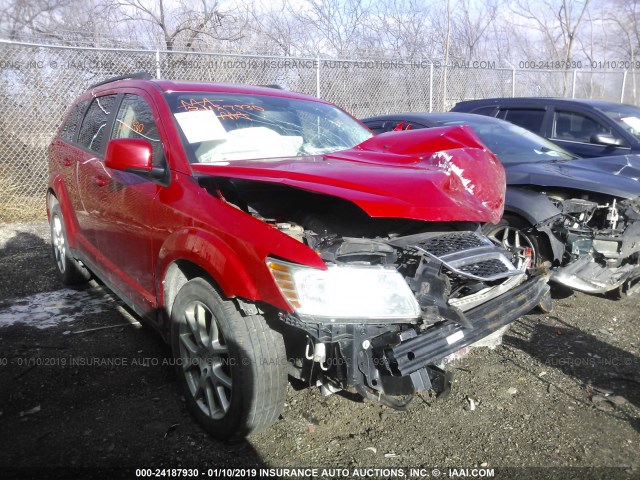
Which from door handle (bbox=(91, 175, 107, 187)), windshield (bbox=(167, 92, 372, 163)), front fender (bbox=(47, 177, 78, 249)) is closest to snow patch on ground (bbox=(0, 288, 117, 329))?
front fender (bbox=(47, 177, 78, 249))

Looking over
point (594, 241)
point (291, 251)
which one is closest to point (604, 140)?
point (594, 241)

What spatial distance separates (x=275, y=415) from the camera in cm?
262

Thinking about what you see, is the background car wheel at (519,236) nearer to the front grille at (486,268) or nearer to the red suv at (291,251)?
the red suv at (291,251)

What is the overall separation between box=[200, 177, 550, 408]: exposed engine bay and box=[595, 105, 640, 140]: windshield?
4853mm

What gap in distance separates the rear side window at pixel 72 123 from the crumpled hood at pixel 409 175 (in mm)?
2245

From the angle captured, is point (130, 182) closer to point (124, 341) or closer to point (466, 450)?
point (124, 341)

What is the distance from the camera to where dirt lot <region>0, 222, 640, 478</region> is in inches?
103

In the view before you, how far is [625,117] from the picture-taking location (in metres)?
6.94

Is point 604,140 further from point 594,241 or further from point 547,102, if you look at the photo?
point 594,241

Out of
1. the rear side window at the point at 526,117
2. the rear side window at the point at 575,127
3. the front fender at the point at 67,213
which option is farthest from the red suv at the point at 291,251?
the rear side window at the point at 526,117

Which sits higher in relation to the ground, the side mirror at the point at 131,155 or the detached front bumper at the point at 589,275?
the side mirror at the point at 131,155

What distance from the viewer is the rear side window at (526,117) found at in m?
7.24

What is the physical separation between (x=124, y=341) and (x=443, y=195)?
2.61 m

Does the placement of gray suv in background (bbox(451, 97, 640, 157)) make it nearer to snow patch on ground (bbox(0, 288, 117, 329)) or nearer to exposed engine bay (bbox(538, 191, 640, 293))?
exposed engine bay (bbox(538, 191, 640, 293))
